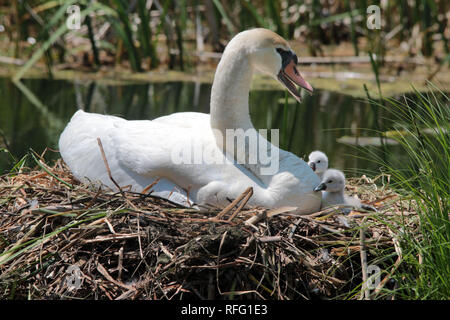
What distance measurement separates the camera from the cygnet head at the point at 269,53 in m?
4.57

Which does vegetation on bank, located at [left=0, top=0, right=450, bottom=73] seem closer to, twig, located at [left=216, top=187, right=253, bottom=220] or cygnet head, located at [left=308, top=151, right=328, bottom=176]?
cygnet head, located at [left=308, top=151, right=328, bottom=176]

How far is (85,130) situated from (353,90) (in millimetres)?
5988

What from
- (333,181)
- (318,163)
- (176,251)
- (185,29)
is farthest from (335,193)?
(185,29)

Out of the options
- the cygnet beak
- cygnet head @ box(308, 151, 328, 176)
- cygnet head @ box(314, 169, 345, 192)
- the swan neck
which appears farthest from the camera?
cygnet head @ box(308, 151, 328, 176)

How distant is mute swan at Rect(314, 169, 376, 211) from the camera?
4524mm

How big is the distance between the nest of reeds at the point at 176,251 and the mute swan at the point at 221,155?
30 centimetres

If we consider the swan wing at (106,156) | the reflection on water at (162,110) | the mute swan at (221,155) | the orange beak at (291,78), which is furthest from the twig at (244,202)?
the reflection on water at (162,110)

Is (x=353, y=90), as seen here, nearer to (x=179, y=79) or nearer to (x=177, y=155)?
(x=179, y=79)

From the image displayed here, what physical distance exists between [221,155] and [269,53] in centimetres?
78

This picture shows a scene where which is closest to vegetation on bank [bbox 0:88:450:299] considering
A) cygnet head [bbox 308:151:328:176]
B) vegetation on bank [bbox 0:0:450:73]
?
A: cygnet head [bbox 308:151:328:176]

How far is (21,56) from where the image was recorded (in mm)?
11398

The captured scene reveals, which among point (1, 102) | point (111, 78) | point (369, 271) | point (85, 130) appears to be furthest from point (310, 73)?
point (369, 271)

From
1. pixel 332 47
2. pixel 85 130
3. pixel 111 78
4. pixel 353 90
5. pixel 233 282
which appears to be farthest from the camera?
pixel 332 47

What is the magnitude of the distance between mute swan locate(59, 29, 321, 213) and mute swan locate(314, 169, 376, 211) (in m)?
0.11
